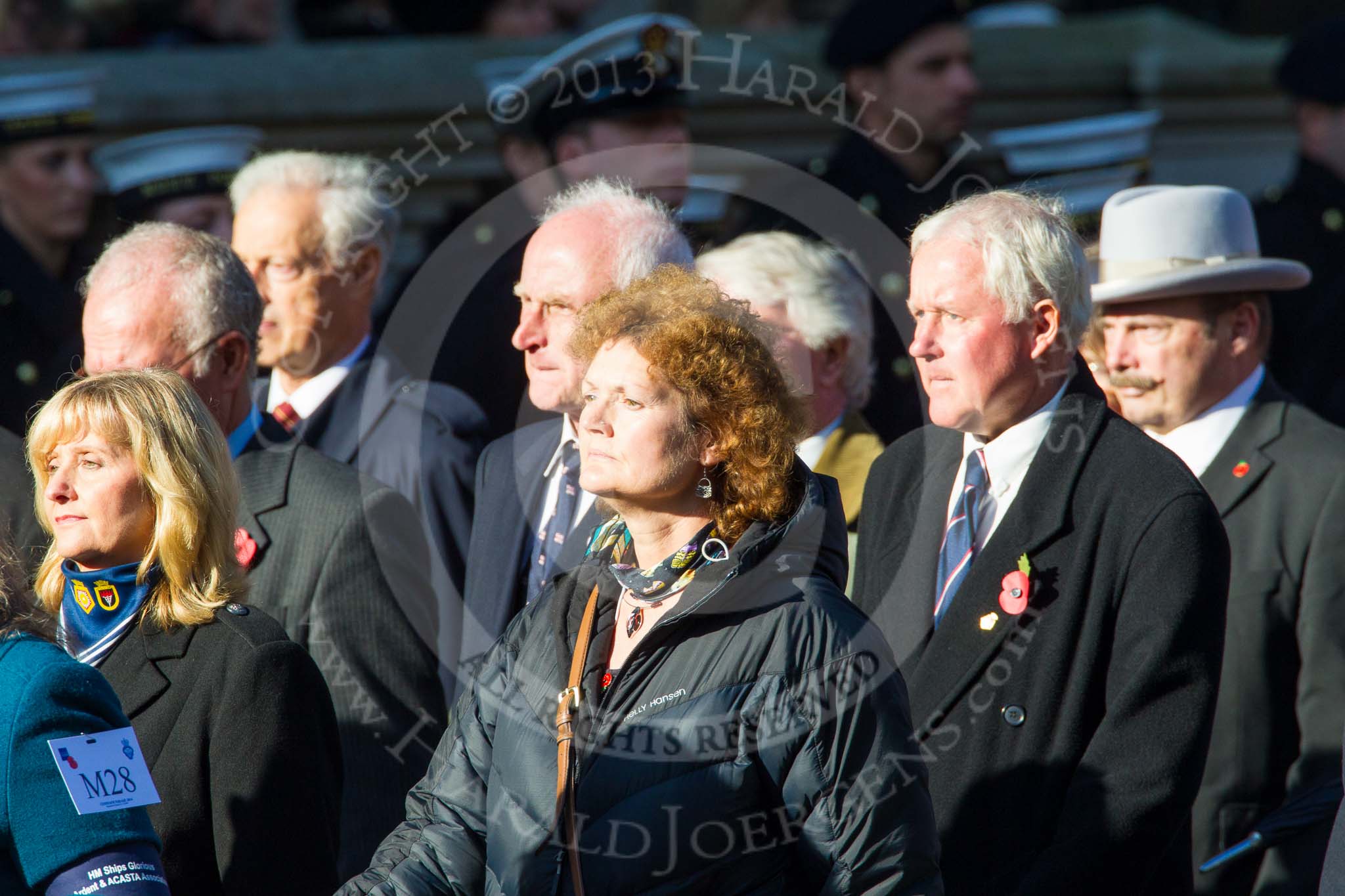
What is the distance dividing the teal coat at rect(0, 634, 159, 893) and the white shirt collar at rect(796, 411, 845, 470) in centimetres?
214

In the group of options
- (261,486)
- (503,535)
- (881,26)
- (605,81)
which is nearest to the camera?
(261,486)

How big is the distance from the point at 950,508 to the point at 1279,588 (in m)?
0.95

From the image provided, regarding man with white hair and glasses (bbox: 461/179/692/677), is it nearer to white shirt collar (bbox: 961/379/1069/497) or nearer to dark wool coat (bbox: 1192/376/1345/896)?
white shirt collar (bbox: 961/379/1069/497)

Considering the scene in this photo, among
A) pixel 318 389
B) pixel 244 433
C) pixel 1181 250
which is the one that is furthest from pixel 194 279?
pixel 1181 250

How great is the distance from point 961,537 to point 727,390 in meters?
0.79

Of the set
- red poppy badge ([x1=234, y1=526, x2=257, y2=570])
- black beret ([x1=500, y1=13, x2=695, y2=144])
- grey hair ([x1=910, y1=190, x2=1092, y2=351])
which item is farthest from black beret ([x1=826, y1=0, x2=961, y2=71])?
red poppy badge ([x1=234, y1=526, x2=257, y2=570])

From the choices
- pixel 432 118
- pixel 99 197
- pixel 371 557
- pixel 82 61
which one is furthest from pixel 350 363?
pixel 82 61

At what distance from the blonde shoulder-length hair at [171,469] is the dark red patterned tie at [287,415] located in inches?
45.7

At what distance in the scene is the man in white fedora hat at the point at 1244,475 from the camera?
3898 millimetres

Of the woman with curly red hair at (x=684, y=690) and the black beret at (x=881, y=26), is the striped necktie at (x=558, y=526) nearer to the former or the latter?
the woman with curly red hair at (x=684, y=690)

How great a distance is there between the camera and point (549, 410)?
393 cm

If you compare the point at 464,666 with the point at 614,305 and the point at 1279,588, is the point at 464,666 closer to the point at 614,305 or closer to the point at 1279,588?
the point at 614,305

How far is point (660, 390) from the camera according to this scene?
2.84 meters

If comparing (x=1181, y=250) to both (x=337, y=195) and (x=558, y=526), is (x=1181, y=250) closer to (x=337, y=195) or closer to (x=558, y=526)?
(x=558, y=526)
